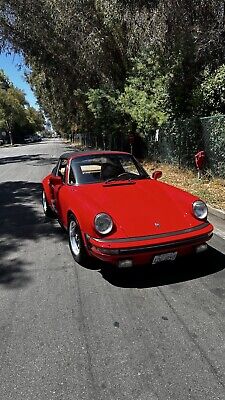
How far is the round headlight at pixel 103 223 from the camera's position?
12.5 ft

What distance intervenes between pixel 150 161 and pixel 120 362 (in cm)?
1380

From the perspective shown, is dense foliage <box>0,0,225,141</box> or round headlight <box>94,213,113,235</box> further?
dense foliage <box>0,0,225,141</box>

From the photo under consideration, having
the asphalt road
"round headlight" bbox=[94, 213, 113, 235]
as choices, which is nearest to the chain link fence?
the asphalt road

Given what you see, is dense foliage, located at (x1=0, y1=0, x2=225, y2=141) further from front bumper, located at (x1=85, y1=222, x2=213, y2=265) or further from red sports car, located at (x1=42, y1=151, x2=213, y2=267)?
front bumper, located at (x1=85, y1=222, x2=213, y2=265)

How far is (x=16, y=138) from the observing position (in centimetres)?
8319

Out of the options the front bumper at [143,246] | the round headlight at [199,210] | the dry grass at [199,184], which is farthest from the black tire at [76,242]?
the dry grass at [199,184]

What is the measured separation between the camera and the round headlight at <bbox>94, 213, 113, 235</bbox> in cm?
379

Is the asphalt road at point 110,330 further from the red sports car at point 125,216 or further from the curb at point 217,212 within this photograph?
the curb at point 217,212

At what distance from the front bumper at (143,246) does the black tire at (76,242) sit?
52cm

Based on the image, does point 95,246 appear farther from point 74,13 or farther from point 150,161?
point 74,13

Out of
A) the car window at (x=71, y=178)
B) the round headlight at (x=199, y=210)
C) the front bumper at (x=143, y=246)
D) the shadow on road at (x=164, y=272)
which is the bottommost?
the shadow on road at (x=164, y=272)

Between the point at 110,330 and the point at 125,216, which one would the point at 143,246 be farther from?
the point at 110,330

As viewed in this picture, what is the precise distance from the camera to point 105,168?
5.29 meters

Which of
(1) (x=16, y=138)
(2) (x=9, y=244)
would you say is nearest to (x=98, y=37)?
(2) (x=9, y=244)
